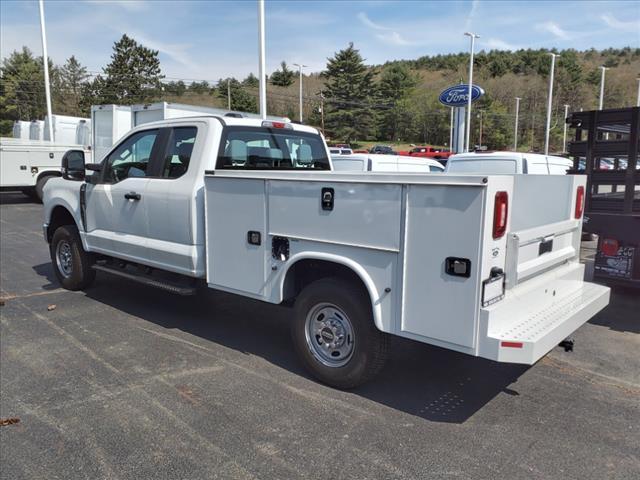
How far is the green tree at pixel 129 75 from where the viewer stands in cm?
7600

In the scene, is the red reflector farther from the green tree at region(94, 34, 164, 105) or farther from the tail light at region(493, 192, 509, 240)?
the green tree at region(94, 34, 164, 105)

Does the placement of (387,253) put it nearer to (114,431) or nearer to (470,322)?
(470,322)

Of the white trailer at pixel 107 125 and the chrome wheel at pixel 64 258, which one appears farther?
the white trailer at pixel 107 125

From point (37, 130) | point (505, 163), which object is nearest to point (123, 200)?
point (505, 163)

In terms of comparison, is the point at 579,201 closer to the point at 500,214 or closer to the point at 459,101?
the point at 500,214

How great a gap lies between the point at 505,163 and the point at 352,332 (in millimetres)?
6581

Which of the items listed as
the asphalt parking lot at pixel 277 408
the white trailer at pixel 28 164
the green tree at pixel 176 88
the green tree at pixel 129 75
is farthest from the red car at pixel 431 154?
the green tree at pixel 176 88

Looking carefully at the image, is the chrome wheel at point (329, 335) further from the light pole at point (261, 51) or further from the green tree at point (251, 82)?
the green tree at point (251, 82)

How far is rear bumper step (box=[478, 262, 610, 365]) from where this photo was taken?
127 inches

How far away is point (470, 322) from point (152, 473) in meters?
2.09

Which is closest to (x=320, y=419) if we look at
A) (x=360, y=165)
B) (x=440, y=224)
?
(x=440, y=224)

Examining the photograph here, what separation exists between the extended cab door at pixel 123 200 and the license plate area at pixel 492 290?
373 cm

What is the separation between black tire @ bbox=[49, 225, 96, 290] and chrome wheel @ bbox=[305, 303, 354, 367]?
395 cm

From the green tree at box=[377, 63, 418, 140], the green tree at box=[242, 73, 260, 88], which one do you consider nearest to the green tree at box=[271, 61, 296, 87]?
the green tree at box=[242, 73, 260, 88]
